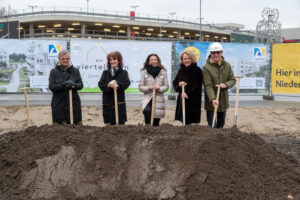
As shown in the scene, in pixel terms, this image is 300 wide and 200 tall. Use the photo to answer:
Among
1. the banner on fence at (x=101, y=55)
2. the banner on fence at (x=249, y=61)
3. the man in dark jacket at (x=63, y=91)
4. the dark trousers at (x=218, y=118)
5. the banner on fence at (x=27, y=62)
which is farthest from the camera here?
the banner on fence at (x=249, y=61)

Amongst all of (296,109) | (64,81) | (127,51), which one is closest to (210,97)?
(64,81)

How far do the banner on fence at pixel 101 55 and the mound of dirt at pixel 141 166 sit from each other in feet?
16.9

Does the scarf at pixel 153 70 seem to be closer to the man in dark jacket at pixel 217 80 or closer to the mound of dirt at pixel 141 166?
the man in dark jacket at pixel 217 80

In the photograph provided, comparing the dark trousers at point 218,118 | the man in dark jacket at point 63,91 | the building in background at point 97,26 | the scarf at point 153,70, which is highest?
the building in background at point 97,26

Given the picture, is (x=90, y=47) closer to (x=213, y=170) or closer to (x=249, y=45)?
(x=249, y=45)

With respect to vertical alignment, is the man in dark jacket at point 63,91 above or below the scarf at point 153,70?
below

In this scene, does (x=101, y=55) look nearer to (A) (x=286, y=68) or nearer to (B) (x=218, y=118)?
(B) (x=218, y=118)

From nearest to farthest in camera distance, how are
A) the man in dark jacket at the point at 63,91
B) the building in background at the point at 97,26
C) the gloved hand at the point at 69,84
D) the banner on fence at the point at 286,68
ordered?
1. the gloved hand at the point at 69,84
2. the man in dark jacket at the point at 63,91
3. the banner on fence at the point at 286,68
4. the building in background at the point at 97,26

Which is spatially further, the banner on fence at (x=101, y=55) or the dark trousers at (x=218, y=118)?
the banner on fence at (x=101, y=55)

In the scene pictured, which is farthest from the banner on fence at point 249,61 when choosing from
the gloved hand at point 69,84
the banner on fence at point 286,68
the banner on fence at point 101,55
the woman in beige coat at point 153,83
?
the gloved hand at point 69,84

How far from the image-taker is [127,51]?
9883 mm

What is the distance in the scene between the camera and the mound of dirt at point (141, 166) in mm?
3645

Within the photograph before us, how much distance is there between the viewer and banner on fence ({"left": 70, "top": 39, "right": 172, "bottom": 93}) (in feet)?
31.4

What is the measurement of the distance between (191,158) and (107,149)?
1143mm
